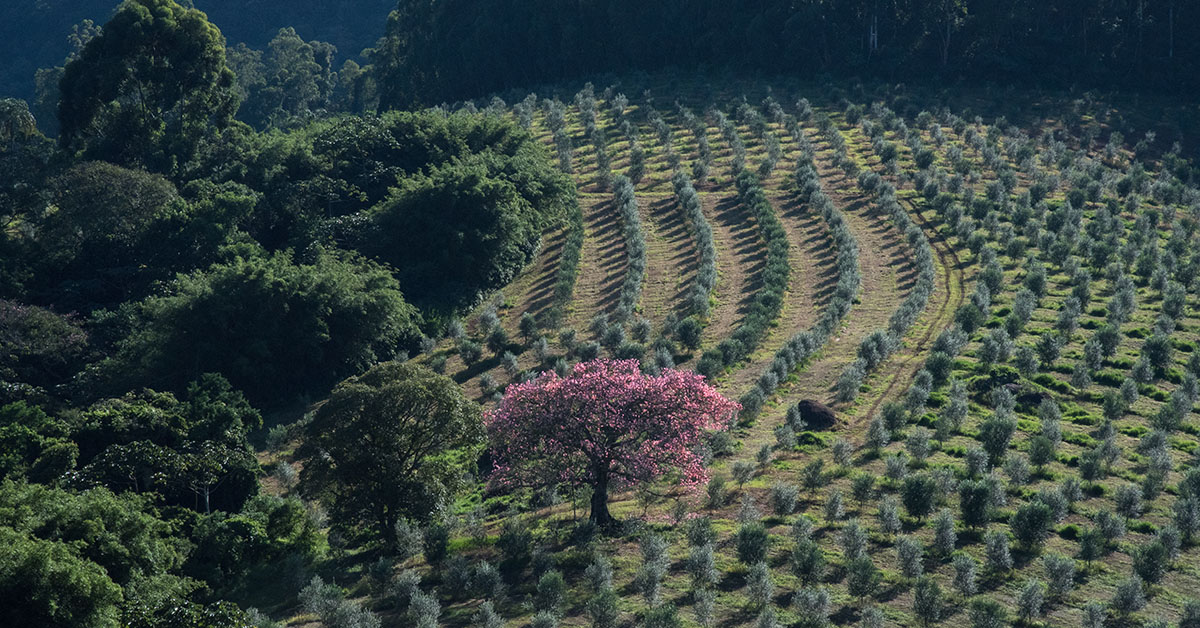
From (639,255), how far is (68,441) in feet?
108

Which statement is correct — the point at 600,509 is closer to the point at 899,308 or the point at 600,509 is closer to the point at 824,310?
the point at 824,310

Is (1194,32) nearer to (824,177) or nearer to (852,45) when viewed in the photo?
(852,45)

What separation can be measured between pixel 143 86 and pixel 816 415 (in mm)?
48136

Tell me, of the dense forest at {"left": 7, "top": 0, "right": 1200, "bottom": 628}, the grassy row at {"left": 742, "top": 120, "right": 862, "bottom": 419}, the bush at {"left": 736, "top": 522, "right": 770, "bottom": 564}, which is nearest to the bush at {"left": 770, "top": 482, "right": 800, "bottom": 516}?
the dense forest at {"left": 7, "top": 0, "right": 1200, "bottom": 628}

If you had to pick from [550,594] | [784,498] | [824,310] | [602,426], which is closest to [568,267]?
[824,310]

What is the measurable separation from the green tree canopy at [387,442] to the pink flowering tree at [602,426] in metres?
1.76

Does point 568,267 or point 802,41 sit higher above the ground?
point 802,41

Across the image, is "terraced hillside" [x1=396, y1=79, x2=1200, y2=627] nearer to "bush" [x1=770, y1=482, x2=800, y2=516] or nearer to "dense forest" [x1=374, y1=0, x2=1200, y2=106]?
"bush" [x1=770, y1=482, x2=800, y2=516]

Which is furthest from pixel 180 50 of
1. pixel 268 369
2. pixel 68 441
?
pixel 68 441

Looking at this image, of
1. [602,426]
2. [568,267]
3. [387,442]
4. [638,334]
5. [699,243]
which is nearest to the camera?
[602,426]

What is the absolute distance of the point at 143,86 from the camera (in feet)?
228

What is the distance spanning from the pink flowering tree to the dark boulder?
31.8ft

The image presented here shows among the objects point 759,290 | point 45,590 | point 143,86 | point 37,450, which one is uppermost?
point 143,86

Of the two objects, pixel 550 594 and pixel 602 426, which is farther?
pixel 602 426
